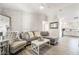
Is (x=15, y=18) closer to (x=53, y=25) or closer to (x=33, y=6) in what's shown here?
(x=33, y=6)

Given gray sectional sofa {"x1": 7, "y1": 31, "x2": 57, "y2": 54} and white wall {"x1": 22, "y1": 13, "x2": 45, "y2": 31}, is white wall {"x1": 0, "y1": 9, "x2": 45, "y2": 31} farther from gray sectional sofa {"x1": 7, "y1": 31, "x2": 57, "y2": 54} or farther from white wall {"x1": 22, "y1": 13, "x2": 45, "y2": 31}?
gray sectional sofa {"x1": 7, "y1": 31, "x2": 57, "y2": 54}

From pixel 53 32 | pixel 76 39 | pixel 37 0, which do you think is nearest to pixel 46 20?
pixel 53 32

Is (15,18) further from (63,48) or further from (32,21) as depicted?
(63,48)

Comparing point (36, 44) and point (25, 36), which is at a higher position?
point (25, 36)

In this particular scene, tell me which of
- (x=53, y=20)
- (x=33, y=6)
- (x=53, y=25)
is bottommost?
(x=53, y=25)

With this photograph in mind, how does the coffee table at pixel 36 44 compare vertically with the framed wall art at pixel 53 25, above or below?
below

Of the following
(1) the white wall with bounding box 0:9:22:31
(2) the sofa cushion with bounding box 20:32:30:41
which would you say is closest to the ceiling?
(1) the white wall with bounding box 0:9:22:31

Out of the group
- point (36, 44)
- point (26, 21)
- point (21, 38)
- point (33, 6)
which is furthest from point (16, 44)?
point (33, 6)


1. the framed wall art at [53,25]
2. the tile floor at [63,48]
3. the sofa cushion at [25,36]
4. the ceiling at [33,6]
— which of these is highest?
the ceiling at [33,6]

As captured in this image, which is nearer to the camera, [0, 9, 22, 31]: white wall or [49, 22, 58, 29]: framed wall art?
[0, 9, 22, 31]: white wall

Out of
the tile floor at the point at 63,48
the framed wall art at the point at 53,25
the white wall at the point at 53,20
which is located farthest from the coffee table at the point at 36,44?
the framed wall art at the point at 53,25

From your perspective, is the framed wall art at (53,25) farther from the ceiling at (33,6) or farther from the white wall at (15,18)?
the white wall at (15,18)

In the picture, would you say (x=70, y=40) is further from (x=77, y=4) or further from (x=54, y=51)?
(x=77, y=4)

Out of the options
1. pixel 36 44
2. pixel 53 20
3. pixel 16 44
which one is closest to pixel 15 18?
pixel 16 44
